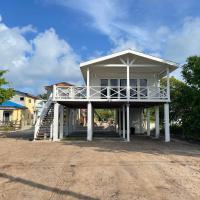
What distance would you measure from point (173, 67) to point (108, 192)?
1522cm

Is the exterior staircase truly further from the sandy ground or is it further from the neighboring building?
the neighboring building

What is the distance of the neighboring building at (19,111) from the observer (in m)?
38.1

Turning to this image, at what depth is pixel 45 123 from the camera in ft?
70.0

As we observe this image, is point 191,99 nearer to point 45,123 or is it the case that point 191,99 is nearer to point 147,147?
point 147,147

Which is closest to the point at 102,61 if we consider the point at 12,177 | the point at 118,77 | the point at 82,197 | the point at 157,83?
the point at 118,77

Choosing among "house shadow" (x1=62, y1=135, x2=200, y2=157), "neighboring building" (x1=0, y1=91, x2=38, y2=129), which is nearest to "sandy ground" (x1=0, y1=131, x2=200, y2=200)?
"house shadow" (x1=62, y1=135, x2=200, y2=157)

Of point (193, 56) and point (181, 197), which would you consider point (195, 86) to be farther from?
point (181, 197)

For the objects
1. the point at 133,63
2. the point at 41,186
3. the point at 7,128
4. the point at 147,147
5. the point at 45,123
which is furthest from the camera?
the point at 7,128

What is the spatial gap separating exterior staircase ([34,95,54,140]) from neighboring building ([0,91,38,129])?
1305cm

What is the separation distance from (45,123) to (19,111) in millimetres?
22382

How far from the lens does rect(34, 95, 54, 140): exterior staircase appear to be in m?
19.8

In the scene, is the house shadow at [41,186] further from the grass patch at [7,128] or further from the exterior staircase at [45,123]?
the grass patch at [7,128]

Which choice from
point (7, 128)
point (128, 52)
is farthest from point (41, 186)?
point (7, 128)

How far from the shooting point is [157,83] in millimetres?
21828
